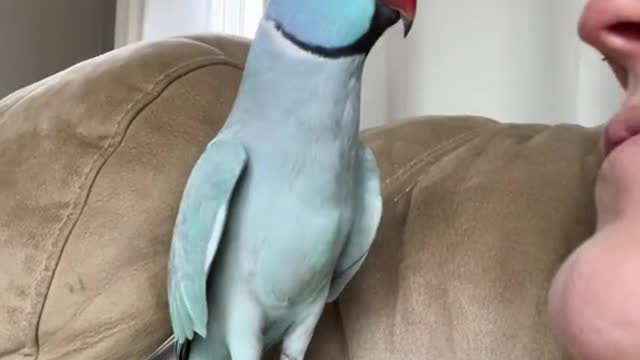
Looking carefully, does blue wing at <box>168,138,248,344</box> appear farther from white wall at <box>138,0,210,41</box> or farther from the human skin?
white wall at <box>138,0,210,41</box>

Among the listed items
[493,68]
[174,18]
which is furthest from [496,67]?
[174,18]

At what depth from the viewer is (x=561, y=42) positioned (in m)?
1.16

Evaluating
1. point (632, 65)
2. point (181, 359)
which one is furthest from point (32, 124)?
point (632, 65)

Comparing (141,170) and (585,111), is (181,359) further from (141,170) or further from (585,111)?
(585,111)

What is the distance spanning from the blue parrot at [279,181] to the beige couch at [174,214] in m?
0.12

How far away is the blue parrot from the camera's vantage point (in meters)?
0.64

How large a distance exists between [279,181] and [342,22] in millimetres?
102

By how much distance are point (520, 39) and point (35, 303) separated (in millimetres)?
620

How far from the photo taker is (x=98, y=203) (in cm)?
85

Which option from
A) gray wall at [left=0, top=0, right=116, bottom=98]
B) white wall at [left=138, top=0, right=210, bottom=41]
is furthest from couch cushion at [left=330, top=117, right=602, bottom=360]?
gray wall at [left=0, top=0, right=116, bottom=98]

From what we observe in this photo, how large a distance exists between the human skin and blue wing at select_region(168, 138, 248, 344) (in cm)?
23

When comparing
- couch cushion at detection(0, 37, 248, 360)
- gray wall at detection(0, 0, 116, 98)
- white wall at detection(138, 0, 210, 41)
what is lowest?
gray wall at detection(0, 0, 116, 98)

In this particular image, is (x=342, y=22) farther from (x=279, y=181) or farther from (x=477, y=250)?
(x=477, y=250)

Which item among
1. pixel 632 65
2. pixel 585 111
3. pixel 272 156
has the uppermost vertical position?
pixel 632 65
